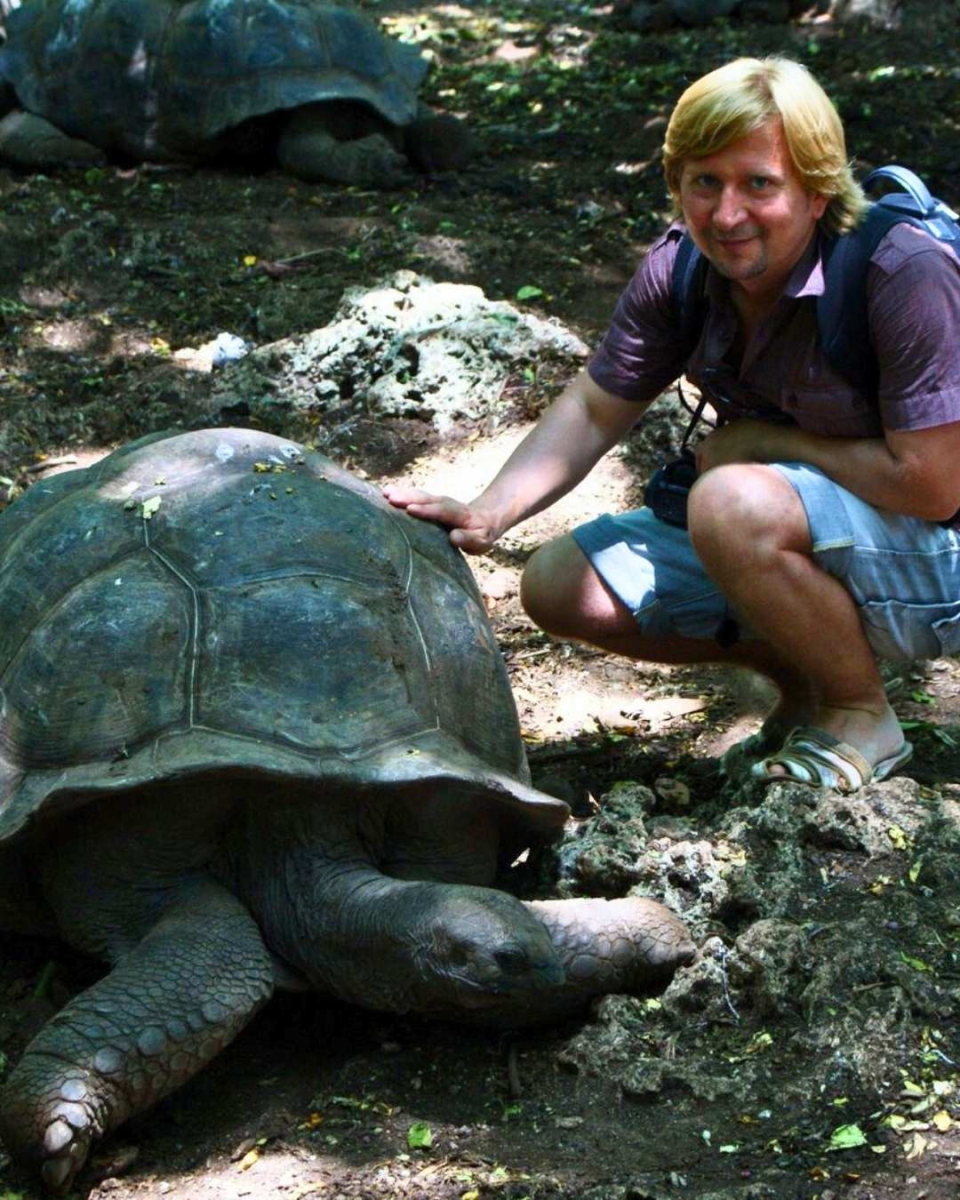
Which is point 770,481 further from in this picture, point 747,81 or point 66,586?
point 66,586

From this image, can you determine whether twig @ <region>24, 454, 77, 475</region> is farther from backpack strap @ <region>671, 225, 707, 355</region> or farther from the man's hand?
backpack strap @ <region>671, 225, 707, 355</region>

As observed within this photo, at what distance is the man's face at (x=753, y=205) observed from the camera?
9.30 feet

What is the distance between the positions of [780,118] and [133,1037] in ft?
6.17

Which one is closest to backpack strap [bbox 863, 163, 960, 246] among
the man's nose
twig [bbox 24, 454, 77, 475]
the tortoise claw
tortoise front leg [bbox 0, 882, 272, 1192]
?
the man's nose

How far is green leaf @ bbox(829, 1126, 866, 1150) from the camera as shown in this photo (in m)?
2.22

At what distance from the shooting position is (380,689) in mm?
2691

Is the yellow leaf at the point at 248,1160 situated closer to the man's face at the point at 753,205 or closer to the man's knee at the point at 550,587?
the man's knee at the point at 550,587

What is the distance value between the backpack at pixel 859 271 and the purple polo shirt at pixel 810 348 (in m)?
0.02

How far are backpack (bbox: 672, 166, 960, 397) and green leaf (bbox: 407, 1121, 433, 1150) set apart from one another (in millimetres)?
1525

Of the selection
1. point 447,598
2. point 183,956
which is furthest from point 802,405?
point 183,956

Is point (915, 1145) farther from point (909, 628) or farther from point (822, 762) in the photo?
point (909, 628)

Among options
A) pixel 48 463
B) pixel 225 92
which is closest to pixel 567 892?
pixel 48 463

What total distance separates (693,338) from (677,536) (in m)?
0.45

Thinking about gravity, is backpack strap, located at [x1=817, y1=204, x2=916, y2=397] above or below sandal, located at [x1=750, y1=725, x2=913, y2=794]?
above
